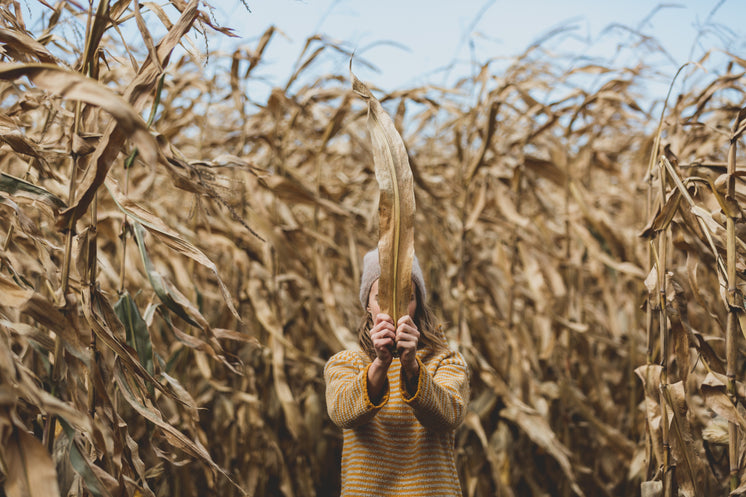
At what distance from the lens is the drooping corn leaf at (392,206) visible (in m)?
0.87

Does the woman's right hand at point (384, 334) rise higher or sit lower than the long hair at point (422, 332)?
lower

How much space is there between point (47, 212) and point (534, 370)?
1883mm

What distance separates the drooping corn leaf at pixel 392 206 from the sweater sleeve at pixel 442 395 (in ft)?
0.82

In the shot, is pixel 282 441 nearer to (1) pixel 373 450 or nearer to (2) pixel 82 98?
(1) pixel 373 450

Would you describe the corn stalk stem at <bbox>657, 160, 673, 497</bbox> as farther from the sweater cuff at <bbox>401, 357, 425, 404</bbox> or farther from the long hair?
the sweater cuff at <bbox>401, 357, 425, 404</bbox>

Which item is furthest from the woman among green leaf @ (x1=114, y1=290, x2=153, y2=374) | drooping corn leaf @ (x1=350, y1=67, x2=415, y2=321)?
green leaf @ (x1=114, y1=290, x2=153, y2=374)

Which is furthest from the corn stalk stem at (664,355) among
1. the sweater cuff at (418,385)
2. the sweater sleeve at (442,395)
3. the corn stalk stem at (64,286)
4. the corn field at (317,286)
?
the corn stalk stem at (64,286)

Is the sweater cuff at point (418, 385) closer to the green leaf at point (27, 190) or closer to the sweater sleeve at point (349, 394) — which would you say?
the sweater sleeve at point (349, 394)

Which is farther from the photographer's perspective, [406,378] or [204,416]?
[204,416]

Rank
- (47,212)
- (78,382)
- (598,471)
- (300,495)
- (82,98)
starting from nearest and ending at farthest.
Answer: (82,98) < (78,382) < (47,212) < (300,495) < (598,471)

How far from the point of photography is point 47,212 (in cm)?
115

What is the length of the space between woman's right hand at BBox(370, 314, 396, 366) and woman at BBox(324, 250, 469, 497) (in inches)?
3.1

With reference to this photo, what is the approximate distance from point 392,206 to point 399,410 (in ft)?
1.77

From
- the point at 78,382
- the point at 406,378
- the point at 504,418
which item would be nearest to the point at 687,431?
the point at 406,378
